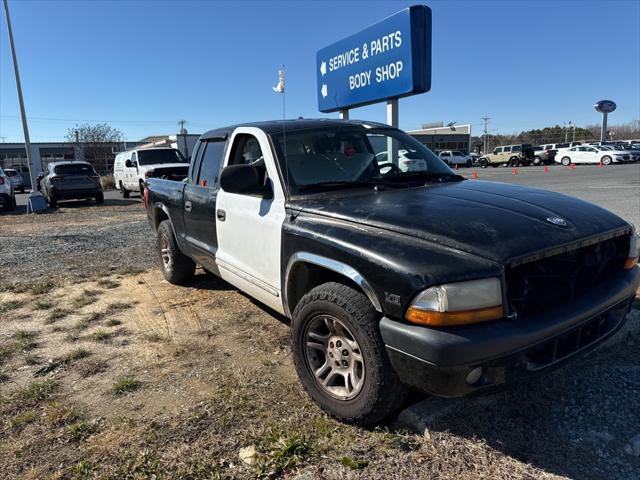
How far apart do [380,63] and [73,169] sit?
13513 mm

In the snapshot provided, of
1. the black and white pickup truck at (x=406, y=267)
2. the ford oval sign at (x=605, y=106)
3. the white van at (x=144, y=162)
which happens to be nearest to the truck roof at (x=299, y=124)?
the black and white pickup truck at (x=406, y=267)

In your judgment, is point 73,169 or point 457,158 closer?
point 73,169

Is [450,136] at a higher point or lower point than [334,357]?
higher

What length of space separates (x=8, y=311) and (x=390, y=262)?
460 cm

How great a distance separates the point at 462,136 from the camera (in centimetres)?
7250

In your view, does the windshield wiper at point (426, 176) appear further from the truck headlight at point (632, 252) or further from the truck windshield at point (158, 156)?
the truck windshield at point (158, 156)

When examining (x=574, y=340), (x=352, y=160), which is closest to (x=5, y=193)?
(x=352, y=160)

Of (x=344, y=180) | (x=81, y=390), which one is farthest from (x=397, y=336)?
(x=81, y=390)

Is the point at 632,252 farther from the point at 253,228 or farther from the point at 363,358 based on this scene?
the point at 253,228

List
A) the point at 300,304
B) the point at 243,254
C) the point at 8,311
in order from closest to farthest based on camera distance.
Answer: the point at 300,304
the point at 243,254
the point at 8,311

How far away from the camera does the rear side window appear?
1684 centimetres

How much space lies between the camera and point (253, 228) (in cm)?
357

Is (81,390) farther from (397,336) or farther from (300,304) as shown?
(397,336)

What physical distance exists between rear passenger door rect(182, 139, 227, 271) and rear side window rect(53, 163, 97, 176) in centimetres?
1420
